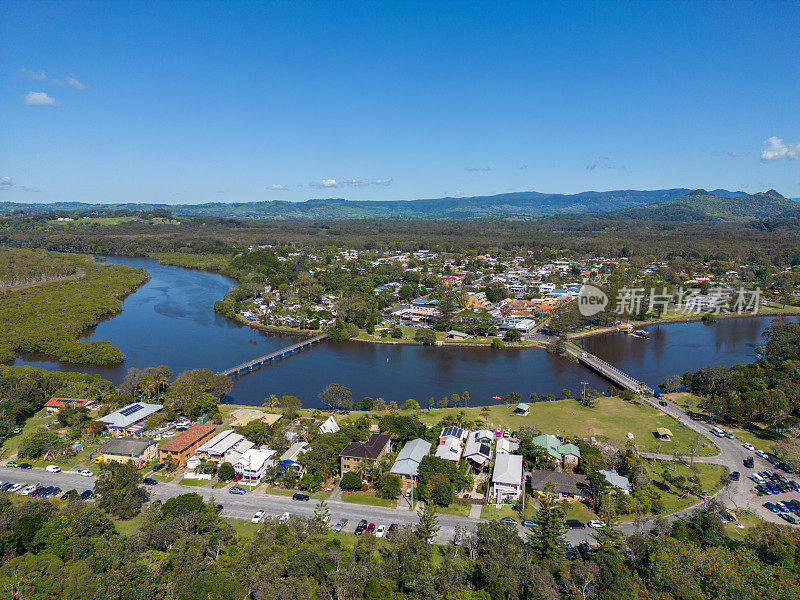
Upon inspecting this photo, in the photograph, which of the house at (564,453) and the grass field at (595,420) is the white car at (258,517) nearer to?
the grass field at (595,420)

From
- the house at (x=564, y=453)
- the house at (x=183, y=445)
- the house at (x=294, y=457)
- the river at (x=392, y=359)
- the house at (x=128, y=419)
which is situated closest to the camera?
the house at (x=294, y=457)

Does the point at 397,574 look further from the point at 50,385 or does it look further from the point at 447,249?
the point at 447,249

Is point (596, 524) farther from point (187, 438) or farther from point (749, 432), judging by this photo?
point (187, 438)

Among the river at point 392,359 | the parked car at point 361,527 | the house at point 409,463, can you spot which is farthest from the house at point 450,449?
the river at point 392,359

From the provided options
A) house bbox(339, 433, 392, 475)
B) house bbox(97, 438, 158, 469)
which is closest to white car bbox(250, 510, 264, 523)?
house bbox(339, 433, 392, 475)

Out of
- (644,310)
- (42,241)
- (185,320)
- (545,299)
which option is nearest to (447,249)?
(545,299)

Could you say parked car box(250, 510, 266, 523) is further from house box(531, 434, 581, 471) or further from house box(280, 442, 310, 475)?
house box(531, 434, 581, 471)
